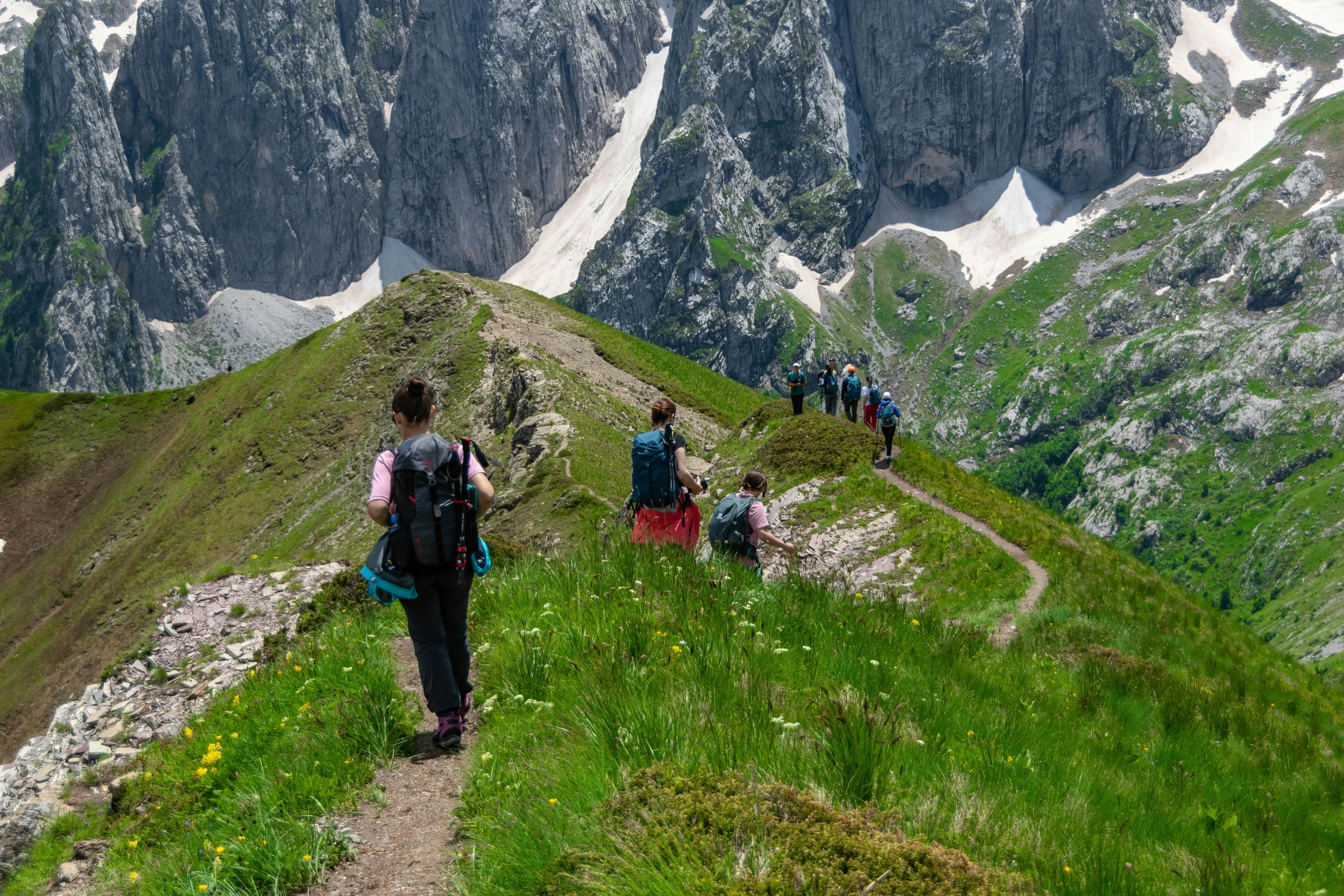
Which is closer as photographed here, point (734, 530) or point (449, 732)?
point (449, 732)

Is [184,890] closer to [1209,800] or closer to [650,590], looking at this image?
[650,590]

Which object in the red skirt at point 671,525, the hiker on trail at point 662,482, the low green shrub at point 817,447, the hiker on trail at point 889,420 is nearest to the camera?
the red skirt at point 671,525

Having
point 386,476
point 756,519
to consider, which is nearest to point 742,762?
point 386,476

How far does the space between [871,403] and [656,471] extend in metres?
20.3

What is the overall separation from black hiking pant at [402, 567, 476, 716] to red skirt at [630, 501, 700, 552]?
15.6ft

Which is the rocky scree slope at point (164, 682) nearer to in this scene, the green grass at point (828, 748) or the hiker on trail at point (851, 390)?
the green grass at point (828, 748)

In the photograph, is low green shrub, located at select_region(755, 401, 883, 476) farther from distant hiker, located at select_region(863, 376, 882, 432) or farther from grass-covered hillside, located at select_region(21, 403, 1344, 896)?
grass-covered hillside, located at select_region(21, 403, 1344, 896)

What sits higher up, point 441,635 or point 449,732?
point 441,635

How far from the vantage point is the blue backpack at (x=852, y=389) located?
109ft

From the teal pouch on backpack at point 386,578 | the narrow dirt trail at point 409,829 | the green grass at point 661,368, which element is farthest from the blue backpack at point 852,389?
the teal pouch on backpack at point 386,578

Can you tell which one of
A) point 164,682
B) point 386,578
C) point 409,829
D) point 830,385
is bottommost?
point 164,682

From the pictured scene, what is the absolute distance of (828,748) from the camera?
5688 millimetres

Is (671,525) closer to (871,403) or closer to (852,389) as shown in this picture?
(871,403)

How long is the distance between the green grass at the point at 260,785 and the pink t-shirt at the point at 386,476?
1.81 meters
